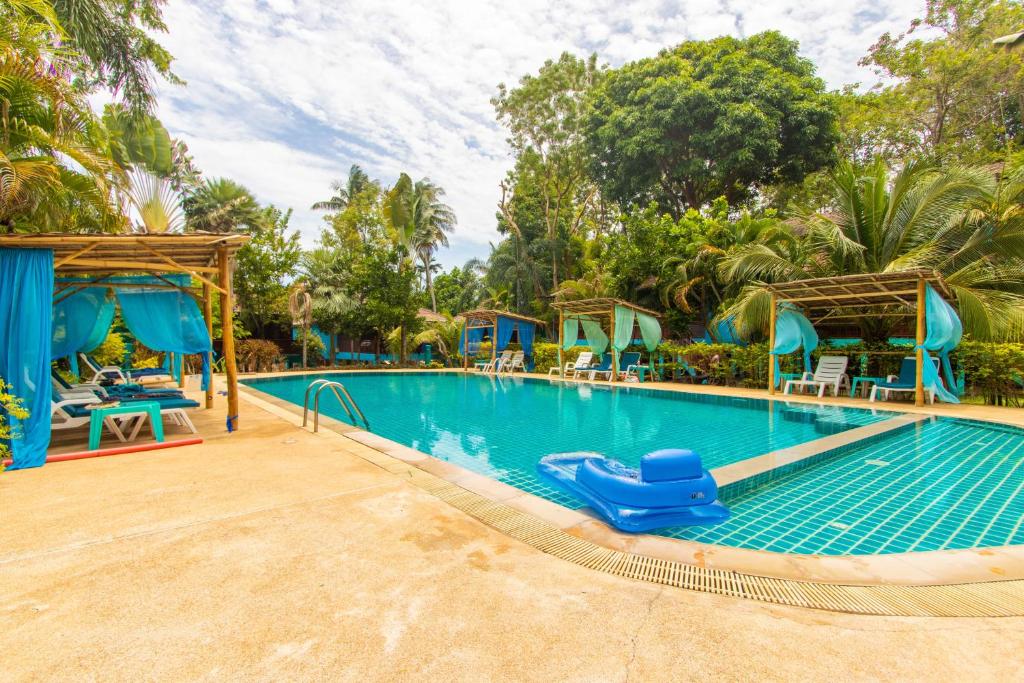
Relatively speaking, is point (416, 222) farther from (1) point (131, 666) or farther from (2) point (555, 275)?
(1) point (131, 666)

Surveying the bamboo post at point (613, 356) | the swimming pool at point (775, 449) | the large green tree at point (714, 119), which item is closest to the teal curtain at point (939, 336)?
the swimming pool at point (775, 449)

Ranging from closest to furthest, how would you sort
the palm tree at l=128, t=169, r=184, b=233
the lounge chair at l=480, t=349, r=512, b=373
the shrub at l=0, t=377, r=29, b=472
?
the shrub at l=0, t=377, r=29, b=472, the palm tree at l=128, t=169, r=184, b=233, the lounge chair at l=480, t=349, r=512, b=373

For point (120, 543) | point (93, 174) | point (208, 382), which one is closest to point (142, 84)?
point (93, 174)

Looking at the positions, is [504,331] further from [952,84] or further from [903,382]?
[952,84]

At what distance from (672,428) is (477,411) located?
3.73 m

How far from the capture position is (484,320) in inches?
752

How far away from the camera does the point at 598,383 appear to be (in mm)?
14000

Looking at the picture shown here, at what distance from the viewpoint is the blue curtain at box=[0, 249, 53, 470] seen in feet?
14.1

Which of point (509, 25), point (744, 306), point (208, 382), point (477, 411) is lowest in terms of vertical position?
point (477, 411)

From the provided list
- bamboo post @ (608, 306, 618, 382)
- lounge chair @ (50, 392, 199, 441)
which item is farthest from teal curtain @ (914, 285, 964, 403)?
lounge chair @ (50, 392, 199, 441)

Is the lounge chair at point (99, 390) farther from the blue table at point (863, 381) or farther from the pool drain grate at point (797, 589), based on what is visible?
the blue table at point (863, 381)

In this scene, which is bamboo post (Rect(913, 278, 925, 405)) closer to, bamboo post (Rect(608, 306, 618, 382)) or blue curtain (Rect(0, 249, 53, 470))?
bamboo post (Rect(608, 306, 618, 382))

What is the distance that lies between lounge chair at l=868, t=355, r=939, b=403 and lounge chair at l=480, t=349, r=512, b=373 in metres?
11.3

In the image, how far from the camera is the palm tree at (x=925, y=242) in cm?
962
